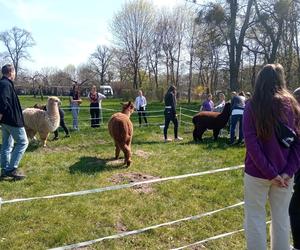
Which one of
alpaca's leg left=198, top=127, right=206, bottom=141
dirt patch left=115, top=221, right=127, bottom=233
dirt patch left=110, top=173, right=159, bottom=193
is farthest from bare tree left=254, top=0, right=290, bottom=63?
dirt patch left=115, top=221, right=127, bottom=233

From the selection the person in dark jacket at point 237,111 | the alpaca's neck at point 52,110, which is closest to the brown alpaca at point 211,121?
the person in dark jacket at point 237,111

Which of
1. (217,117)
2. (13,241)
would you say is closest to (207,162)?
(217,117)

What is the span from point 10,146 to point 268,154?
5117 millimetres

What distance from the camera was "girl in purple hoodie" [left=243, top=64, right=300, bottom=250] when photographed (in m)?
3.34

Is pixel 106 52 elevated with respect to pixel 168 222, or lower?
elevated

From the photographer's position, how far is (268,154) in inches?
134

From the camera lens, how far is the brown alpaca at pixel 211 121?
39.4 feet

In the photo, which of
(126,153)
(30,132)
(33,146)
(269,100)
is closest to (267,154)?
(269,100)

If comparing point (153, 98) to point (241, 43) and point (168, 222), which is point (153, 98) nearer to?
point (241, 43)

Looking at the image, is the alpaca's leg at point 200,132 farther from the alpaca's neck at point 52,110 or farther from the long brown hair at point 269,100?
the long brown hair at point 269,100

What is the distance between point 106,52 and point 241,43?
4654 cm

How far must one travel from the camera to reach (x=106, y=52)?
65.7 m

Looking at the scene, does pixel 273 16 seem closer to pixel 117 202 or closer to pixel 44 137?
pixel 44 137

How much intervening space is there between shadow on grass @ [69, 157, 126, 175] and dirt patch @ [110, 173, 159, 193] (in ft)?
1.77
